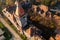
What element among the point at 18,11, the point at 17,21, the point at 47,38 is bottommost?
the point at 47,38

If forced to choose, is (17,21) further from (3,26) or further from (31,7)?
(31,7)

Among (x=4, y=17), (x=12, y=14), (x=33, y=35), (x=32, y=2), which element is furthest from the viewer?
(x=32, y=2)

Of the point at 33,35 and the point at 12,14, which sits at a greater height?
the point at 12,14

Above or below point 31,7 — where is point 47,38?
below

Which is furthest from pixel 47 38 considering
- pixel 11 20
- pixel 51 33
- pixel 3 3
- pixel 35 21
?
pixel 3 3

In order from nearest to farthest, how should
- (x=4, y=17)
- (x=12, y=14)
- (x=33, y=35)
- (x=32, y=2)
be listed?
1. (x=33, y=35)
2. (x=12, y=14)
3. (x=4, y=17)
4. (x=32, y=2)

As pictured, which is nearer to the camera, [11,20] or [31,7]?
[11,20]

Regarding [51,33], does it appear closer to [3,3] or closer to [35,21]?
[35,21]

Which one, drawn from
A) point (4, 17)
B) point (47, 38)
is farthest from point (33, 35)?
point (4, 17)

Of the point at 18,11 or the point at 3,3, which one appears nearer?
the point at 18,11
